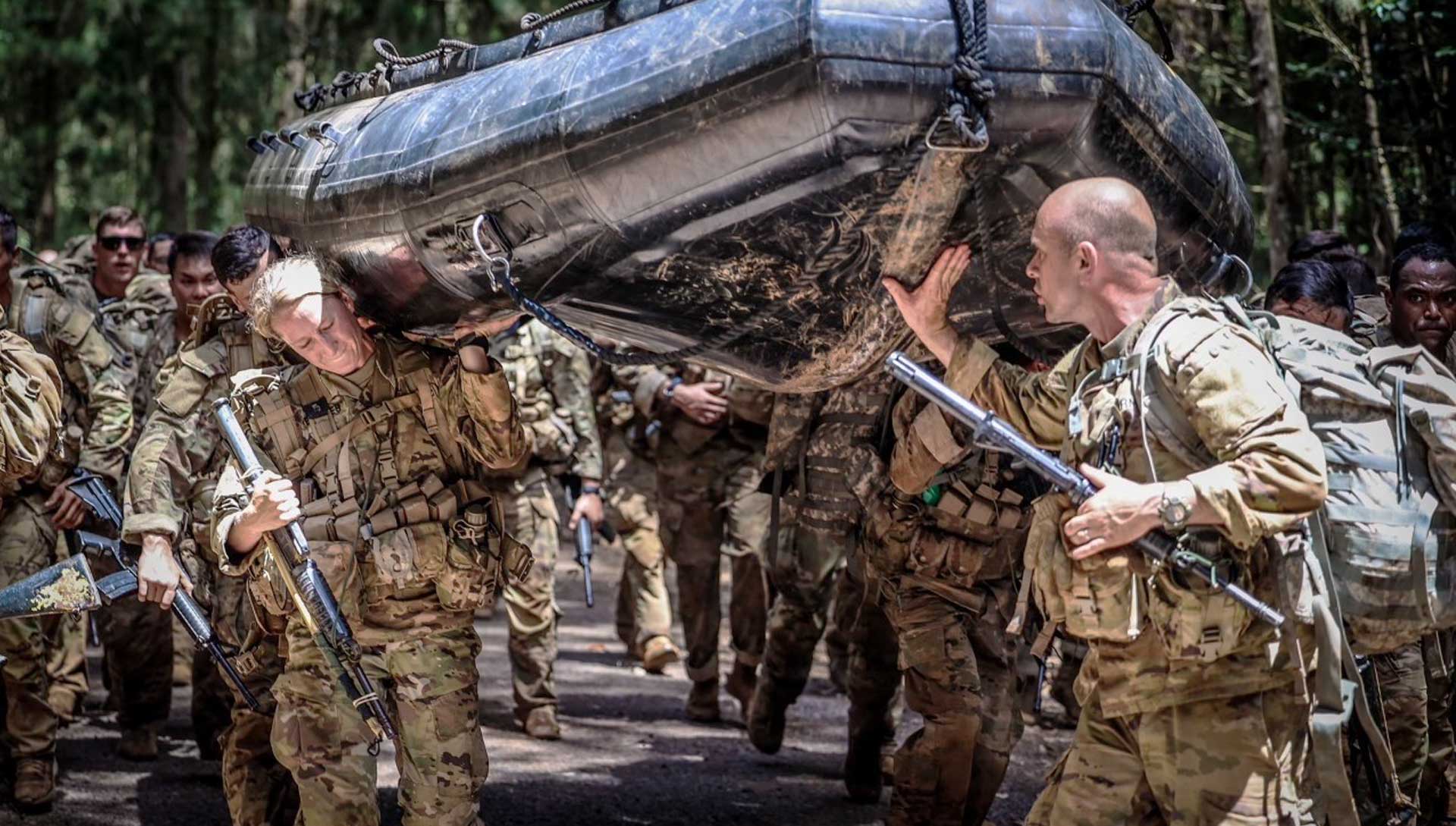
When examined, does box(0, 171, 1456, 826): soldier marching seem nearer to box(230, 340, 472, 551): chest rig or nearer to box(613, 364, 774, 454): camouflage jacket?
box(230, 340, 472, 551): chest rig

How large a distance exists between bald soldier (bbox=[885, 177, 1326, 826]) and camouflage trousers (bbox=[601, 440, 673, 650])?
6330 millimetres

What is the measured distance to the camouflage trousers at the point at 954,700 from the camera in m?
6.15

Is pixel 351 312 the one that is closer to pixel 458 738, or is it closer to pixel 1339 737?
pixel 458 738

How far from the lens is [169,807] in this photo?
704 cm

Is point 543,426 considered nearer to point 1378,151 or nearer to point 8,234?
point 8,234

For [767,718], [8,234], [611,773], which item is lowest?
[611,773]

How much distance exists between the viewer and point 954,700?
6137 mm

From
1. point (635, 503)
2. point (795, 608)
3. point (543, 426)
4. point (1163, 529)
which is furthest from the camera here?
point (635, 503)

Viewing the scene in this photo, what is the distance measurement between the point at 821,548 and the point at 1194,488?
182 inches

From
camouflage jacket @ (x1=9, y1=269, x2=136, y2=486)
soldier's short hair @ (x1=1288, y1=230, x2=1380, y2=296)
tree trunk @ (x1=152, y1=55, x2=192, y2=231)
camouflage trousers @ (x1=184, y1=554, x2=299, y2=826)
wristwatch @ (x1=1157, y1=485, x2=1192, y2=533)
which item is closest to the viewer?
wristwatch @ (x1=1157, y1=485, x2=1192, y2=533)

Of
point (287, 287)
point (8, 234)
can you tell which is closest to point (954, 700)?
point (287, 287)

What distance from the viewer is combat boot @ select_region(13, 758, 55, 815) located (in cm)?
686

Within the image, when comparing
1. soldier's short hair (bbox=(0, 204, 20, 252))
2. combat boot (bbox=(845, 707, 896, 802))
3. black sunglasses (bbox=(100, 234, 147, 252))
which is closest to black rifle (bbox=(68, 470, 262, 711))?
soldier's short hair (bbox=(0, 204, 20, 252))


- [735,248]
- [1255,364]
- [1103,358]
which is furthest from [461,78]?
[1255,364]
